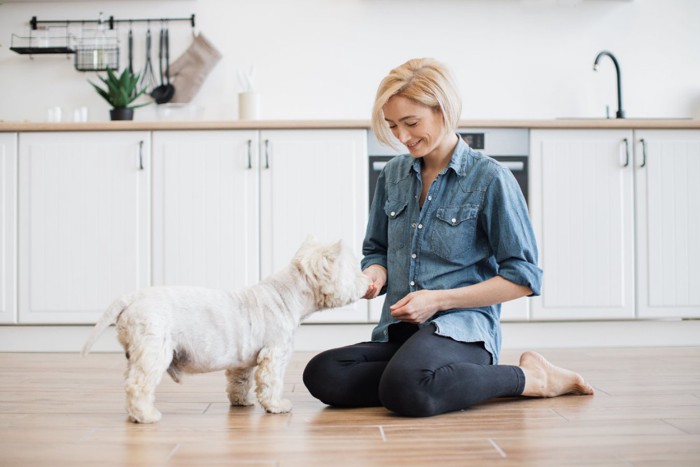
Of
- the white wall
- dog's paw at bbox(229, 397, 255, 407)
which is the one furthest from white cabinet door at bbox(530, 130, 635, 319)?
dog's paw at bbox(229, 397, 255, 407)

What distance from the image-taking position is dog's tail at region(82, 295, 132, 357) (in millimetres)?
1764

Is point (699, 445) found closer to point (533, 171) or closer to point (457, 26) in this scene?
point (533, 171)

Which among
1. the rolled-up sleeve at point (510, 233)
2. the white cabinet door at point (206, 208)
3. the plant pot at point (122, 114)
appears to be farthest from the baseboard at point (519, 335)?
the rolled-up sleeve at point (510, 233)

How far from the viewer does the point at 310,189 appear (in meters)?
3.47

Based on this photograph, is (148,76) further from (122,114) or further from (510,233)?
(510,233)

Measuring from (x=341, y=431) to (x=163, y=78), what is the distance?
2882mm

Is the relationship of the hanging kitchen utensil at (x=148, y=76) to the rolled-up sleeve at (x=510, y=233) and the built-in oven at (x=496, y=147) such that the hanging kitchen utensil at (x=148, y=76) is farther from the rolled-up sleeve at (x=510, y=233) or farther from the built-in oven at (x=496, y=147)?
the rolled-up sleeve at (x=510, y=233)

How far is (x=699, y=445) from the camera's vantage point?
1.58m

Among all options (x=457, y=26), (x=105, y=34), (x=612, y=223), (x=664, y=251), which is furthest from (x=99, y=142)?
(x=664, y=251)

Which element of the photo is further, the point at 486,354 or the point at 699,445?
the point at 486,354

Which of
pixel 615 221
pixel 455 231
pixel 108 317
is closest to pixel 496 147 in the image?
pixel 615 221

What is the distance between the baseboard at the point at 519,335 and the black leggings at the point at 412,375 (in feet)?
4.35

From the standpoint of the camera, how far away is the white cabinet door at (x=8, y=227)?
3.45 meters

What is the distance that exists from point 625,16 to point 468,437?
10.7 feet
